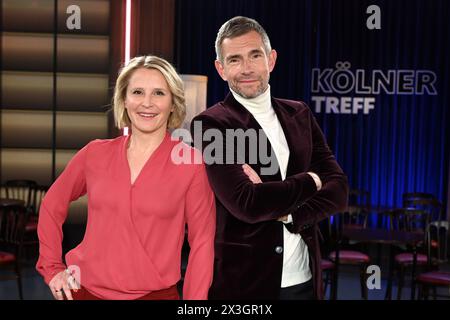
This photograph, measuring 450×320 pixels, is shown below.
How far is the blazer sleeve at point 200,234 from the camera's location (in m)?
1.93

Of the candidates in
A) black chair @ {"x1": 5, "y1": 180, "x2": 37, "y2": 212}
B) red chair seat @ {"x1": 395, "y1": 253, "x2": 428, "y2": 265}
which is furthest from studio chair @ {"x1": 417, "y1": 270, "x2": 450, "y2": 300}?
black chair @ {"x1": 5, "y1": 180, "x2": 37, "y2": 212}

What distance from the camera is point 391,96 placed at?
7238 mm

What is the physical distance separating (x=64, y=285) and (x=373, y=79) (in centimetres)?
576

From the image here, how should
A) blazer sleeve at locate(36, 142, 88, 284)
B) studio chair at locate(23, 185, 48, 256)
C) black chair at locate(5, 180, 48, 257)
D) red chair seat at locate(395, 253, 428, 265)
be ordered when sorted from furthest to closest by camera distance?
black chair at locate(5, 180, 48, 257)
studio chair at locate(23, 185, 48, 256)
red chair seat at locate(395, 253, 428, 265)
blazer sleeve at locate(36, 142, 88, 284)

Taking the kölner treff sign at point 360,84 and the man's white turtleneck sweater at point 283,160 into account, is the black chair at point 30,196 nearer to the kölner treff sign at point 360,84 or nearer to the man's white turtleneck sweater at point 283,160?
the kölner treff sign at point 360,84

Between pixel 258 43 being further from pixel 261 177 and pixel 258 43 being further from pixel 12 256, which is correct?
pixel 12 256

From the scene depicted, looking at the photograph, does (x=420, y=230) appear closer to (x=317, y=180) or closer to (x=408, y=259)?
(x=408, y=259)

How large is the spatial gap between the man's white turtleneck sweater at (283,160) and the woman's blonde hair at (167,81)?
22 centimetres

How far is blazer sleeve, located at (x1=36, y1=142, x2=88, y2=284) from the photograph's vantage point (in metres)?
2.01

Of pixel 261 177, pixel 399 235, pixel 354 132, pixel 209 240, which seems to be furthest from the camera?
pixel 354 132

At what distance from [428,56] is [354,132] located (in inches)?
45.6

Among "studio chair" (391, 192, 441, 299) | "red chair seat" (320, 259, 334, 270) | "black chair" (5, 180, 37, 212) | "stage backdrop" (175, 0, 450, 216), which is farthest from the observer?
"stage backdrop" (175, 0, 450, 216)

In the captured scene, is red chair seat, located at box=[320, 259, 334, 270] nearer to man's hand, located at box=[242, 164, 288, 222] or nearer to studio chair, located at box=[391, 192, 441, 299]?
studio chair, located at box=[391, 192, 441, 299]
